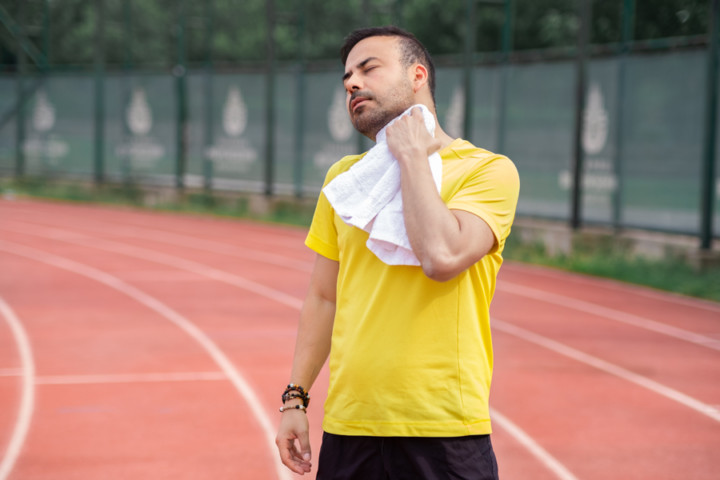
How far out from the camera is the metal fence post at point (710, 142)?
1145 centimetres

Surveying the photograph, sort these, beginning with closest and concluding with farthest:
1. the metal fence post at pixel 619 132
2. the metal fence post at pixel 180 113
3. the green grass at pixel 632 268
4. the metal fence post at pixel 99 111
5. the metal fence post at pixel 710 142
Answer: the green grass at pixel 632 268 → the metal fence post at pixel 710 142 → the metal fence post at pixel 619 132 → the metal fence post at pixel 180 113 → the metal fence post at pixel 99 111

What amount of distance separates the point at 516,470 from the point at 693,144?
8752mm

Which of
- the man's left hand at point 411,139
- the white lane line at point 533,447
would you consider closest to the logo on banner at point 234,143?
the white lane line at point 533,447

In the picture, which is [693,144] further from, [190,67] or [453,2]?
[453,2]

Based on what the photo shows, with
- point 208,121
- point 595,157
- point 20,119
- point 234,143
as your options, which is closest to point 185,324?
point 595,157

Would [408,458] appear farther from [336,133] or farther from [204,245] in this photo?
[336,133]

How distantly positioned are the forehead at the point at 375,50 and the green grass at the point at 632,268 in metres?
9.19

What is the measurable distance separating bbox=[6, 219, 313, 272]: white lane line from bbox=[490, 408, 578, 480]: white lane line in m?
6.97

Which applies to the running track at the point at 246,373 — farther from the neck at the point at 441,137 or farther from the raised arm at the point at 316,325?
the neck at the point at 441,137

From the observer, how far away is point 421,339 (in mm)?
2133

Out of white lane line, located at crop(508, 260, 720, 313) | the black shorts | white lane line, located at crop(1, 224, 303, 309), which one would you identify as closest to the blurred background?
white lane line, located at crop(508, 260, 720, 313)

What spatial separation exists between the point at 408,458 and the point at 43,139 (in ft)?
84.7

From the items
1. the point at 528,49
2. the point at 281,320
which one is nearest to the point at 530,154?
the point at 281,320

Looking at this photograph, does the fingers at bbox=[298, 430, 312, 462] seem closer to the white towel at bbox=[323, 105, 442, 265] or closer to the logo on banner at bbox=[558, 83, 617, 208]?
the white towel at bbox=[323, 105, 442, 265]
